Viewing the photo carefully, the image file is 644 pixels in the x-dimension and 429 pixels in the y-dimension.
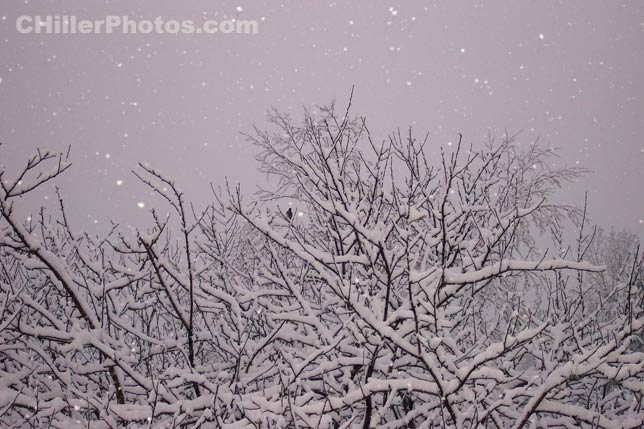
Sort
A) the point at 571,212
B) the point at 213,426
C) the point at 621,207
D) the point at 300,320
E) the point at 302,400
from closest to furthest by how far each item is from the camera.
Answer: the point at 302,400 < the point at 213,426 < the point at 300,320 < the point at 571,212 < the point at 621,207

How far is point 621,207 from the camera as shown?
106562 mm

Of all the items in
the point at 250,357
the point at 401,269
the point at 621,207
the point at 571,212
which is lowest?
the point at 250,357

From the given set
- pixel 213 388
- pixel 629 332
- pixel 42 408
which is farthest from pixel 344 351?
pixel 42 408

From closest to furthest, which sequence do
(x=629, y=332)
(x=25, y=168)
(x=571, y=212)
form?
(x=629, y=332), (x=25, y=168), (x=571, y=212)

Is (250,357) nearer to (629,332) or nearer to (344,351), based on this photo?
(344,351)

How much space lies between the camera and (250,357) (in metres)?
2.27

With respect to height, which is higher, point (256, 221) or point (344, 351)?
point (256, 221)

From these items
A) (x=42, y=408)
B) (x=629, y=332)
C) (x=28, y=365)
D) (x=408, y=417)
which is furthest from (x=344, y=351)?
(x=28, y=365)

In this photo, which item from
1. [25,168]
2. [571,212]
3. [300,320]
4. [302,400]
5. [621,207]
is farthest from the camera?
[621,207]

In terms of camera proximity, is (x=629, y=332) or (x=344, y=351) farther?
(x=344, y=351)

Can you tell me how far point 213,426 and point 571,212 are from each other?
538 centimetres

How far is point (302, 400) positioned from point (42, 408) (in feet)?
4.18

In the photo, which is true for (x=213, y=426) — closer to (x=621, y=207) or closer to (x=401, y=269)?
(x=401, y=269)

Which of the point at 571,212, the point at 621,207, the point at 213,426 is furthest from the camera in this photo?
the point at 621,207
